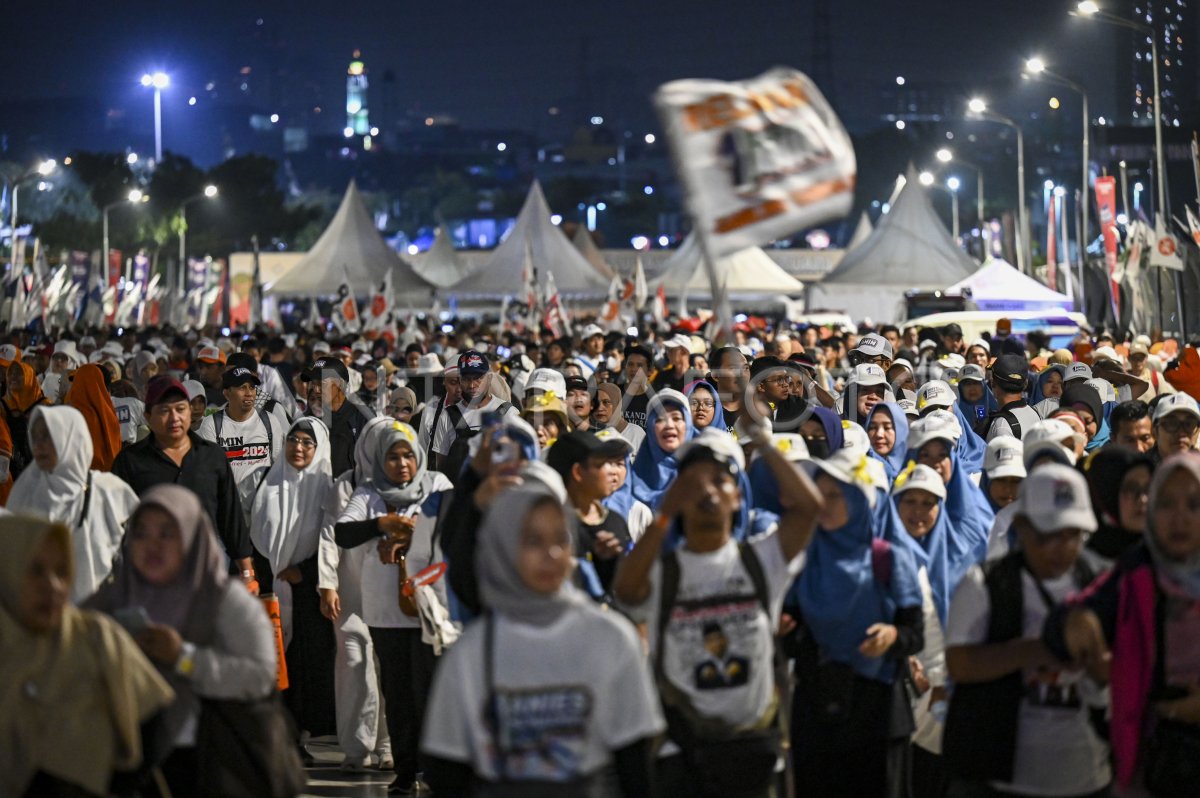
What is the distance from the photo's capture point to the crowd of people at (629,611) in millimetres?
4637

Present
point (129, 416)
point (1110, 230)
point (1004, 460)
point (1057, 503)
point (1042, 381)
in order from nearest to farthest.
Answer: point (1057, 503), point (1004, 460), point (1042, 381), point (129, 416), point (1110, 230)

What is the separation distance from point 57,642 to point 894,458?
5680 mm

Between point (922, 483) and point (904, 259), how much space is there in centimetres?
3670

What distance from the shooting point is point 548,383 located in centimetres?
1135

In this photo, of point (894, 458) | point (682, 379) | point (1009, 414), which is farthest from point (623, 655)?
point (682, 379)

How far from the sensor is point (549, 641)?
4.55m

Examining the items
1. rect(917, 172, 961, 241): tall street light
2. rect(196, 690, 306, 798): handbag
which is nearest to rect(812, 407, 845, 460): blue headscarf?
rect(196, 690, 306, 798): handbag

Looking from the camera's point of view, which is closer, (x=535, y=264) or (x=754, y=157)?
(x=754, y=157)

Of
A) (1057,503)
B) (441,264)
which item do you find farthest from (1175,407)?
(441,264)

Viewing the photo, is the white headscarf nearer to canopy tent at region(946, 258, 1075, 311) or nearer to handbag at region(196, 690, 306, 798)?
handbag at region(196, 690, 306, 798)

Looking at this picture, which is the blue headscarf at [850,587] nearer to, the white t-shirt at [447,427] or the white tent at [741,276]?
the white t-shirt at [447,427]

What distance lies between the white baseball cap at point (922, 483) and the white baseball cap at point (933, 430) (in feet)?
2.91

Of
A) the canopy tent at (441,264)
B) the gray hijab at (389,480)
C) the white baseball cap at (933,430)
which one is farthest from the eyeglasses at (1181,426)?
the canopy tent at (441,264)

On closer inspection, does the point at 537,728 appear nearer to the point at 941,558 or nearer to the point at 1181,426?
the point at 941,558
